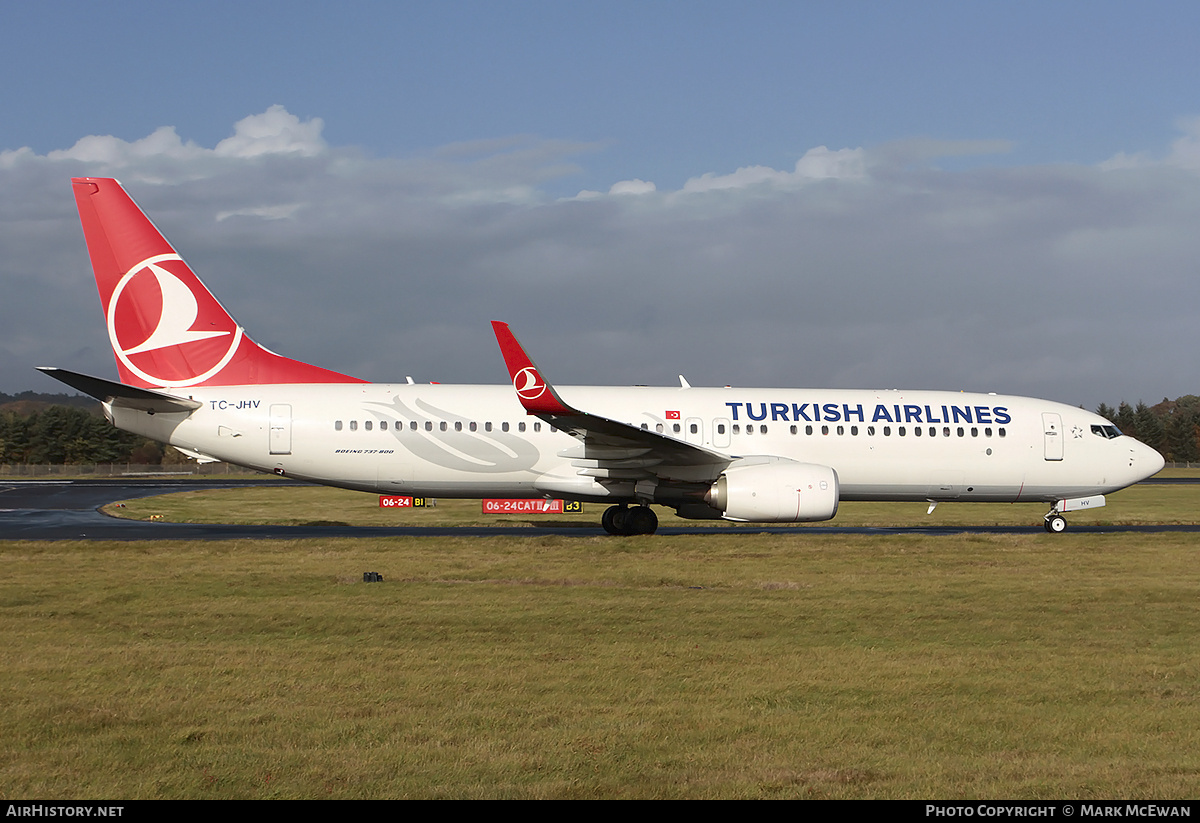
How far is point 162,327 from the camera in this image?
71.1ft

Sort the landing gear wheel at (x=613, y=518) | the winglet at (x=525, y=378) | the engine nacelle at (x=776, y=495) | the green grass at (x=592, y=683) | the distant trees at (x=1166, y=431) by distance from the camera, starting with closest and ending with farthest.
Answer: the green grass at (x=592, y=683) < the winglet at (x=525, y=378) < the engine nacelle at (x=776, y=495) < the landing gear wheel at (x=613, y=518) < the distant trees at (x=1166, y=431)

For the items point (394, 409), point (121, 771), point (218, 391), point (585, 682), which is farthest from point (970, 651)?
point (218, 391)

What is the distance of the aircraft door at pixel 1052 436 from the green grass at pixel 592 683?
9.44 metres

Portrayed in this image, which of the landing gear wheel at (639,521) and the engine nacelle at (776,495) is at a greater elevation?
the engine nacelle at (776,495)

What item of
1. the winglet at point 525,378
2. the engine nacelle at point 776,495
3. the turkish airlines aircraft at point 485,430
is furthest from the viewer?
the turkish airlines aircraft at point 485,430

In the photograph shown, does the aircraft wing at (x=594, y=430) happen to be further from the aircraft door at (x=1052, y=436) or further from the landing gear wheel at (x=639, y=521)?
the aircraft door at (x=1052, y=436)

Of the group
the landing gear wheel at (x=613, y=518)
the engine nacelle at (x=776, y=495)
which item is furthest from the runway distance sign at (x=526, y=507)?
the engine nacelle at (x=776, y=495)

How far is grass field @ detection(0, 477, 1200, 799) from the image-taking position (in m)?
5.49

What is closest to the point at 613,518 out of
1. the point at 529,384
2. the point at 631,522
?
the point at 631,522

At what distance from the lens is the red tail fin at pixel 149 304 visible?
21328mm

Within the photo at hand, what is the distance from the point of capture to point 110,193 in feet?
70.0

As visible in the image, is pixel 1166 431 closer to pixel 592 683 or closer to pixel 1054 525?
pixel 1054 525

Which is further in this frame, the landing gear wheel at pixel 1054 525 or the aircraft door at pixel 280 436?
the landing gear wheel at pixel 1054 525

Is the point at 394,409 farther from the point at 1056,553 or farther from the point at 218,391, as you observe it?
Result: the point at 1056,553
